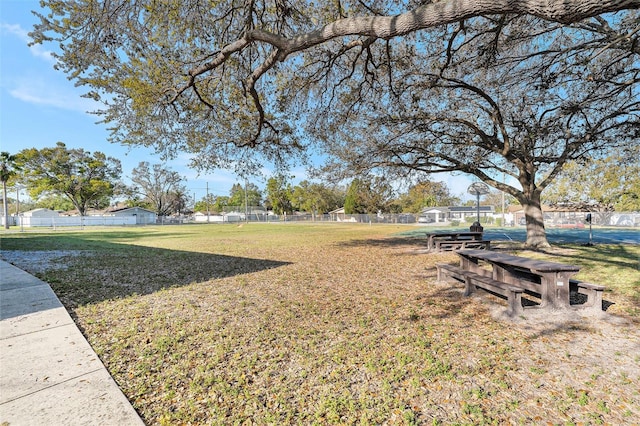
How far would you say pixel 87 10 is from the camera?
4727mm

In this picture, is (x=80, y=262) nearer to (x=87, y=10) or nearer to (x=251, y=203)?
(x=87, y=10)

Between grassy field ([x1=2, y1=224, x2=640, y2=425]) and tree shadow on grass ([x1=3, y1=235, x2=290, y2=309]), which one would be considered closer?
grassy field ([x1=2, y1=224, x2=640, y2=425])

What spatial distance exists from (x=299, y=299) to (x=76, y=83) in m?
5.70

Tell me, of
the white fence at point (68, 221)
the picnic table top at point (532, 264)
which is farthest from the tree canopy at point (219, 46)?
the white fence at point (68, 221)

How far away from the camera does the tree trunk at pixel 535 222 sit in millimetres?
11289

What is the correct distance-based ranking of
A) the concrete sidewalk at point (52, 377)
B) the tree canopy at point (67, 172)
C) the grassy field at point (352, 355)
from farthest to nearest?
the tree canopy at point (67, 172) → the grassy field at point (352, 355) → the concrete sidewalk at point (52, 377)

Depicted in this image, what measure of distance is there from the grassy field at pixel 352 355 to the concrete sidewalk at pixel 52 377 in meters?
0.14

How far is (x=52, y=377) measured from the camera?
2609 millimetres

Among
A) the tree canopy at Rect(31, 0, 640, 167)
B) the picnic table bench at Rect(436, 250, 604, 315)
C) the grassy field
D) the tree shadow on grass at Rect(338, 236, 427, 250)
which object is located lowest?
the tree shadow on grass at Rect(338, 236, 427, 250)

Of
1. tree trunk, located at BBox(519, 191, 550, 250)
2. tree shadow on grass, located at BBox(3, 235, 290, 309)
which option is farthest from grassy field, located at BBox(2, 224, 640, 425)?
tree trunk, located at BBox(519, 191, 550, 250)

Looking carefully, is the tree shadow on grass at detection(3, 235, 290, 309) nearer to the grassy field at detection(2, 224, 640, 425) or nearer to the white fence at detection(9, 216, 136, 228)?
the grassy field at detection(2, 224, 640, 425)

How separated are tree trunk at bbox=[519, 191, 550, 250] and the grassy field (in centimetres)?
543

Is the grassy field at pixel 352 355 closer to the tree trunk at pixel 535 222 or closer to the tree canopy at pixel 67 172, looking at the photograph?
the tree trunk at pixel 535 222

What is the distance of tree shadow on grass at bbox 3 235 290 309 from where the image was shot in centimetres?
567
